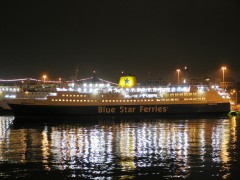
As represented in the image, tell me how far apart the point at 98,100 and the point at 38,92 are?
30.5ft

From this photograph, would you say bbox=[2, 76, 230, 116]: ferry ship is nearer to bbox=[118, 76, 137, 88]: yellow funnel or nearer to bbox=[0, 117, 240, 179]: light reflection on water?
bbox=[118, 76, 137, 88]: yellow funnel

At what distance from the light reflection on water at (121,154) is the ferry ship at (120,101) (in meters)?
23.7

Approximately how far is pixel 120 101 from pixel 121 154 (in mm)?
36844

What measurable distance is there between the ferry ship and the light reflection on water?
23660 millimetres

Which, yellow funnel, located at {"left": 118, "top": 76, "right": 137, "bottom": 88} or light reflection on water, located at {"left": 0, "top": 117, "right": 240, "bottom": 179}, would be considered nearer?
light reflection on water, located at {"left": 0, "top": 117, "right": 240, "bottom": 179}

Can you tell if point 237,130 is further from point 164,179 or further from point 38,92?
point 38,92

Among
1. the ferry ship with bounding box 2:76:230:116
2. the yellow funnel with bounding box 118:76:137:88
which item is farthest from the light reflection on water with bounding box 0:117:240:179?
the yellow funnel with bounding box 118:76:137:88

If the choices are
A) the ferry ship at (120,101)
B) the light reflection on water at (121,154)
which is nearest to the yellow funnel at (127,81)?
the ferry ship at (120,101)

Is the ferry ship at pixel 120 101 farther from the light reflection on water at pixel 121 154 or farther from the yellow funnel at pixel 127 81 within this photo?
the light reflection on water at pixel 121 154

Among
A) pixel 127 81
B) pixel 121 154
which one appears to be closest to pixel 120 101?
pixel 127 81

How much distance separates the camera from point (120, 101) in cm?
5947

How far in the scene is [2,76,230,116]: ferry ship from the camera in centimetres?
5638

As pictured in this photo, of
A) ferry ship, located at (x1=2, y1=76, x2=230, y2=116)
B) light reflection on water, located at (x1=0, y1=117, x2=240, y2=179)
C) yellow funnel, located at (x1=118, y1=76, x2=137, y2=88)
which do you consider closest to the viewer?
light reflection on water, located at (x1=0, y1=117, x2=240, y2=179)

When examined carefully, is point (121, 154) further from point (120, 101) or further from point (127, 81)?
point (127, 81)
